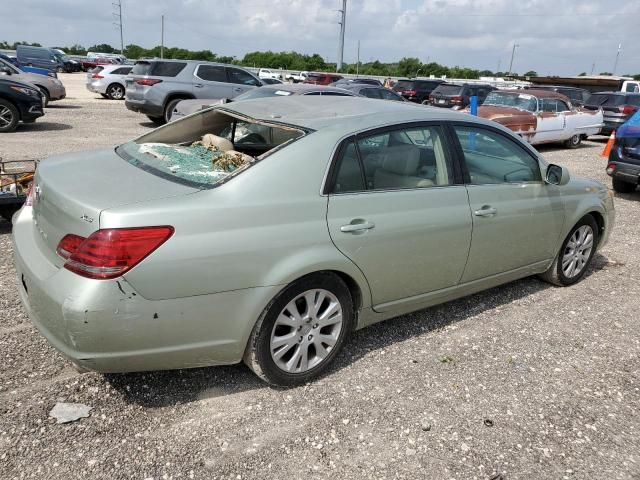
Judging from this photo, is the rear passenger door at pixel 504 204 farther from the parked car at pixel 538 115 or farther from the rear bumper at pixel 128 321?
the parked car at pixel 538 115

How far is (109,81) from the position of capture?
72.8 ft

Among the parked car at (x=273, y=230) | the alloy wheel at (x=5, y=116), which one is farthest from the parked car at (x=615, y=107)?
the alloy wheel at (x=5, y=116)

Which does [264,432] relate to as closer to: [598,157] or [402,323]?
[402,323]

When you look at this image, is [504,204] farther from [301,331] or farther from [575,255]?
[301,331]

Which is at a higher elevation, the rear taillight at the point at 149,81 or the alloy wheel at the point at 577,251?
the rear taillight at the point at 149,81

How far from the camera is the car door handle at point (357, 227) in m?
3.11

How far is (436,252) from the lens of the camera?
→ 142 inches

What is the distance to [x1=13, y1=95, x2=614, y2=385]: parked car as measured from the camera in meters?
2.55

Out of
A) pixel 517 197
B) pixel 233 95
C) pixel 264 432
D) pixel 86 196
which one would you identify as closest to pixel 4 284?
pixel 86 196

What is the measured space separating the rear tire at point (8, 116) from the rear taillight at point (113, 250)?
11279 millimetres

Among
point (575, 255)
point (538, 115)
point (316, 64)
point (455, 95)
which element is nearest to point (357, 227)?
point (575, 255)

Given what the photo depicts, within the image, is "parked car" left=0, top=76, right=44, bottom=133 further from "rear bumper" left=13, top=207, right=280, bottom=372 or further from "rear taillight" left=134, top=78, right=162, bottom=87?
"rear bumper" left=13, top=207, right=280, bottom=372

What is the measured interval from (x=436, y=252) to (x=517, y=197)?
95 centimetres

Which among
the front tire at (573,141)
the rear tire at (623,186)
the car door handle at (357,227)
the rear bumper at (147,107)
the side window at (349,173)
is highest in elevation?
the side window at (349,173)
